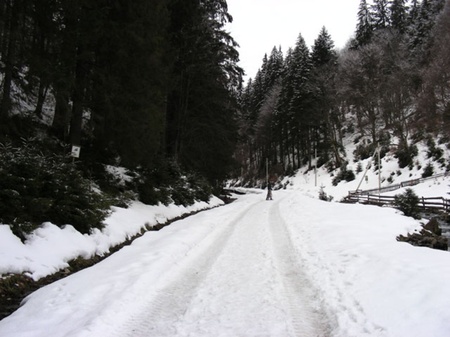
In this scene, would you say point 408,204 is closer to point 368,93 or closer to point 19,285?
point 19,285

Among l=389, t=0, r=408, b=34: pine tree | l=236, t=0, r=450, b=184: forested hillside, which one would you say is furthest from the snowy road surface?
l=389, t=0, r=408, b=34: pine tree

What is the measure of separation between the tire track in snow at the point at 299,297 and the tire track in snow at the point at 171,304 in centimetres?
147

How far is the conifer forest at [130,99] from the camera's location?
884 cm

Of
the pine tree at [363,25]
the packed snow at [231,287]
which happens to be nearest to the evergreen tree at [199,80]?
the packed snow at [231,287]

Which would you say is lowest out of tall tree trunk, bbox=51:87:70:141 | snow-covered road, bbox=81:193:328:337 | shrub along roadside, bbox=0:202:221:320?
shrub along roadside, bbox=0:202:221:320

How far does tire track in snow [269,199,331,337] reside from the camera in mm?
4172

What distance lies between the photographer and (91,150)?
13.9m

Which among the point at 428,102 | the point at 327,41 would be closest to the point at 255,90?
the point at 327,41

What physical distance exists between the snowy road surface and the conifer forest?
2.58 meters

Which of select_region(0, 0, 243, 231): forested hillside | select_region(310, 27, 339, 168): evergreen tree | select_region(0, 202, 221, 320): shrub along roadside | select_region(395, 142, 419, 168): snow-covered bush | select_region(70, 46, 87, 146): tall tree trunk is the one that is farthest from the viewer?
select_region(310, 27, 339, 168): evergreen tree

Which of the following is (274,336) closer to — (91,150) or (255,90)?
(91,150)

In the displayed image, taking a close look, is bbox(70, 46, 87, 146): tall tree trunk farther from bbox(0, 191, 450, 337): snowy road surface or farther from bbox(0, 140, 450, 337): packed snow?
bbox(0, 191, 450, 337): snowy road surface

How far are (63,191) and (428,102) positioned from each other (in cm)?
3218

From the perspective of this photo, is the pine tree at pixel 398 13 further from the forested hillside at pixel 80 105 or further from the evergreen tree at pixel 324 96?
the forested hillside at pixel 80 105
